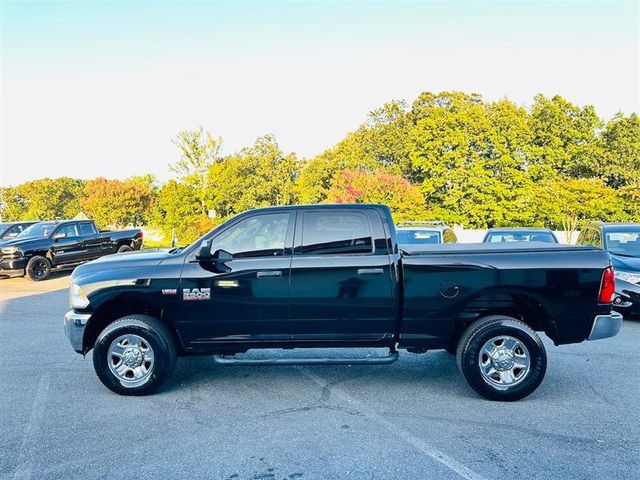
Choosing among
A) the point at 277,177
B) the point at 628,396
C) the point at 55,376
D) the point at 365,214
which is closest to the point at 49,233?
the point at 55,376

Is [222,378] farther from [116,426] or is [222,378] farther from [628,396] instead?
[628,396]

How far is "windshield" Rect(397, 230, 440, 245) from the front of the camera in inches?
432

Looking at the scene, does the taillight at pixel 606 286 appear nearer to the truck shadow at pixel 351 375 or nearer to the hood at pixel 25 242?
the truck shadow at pixel 351 375

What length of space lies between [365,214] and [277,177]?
39225 mm

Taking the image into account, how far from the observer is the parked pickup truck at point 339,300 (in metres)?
4.97

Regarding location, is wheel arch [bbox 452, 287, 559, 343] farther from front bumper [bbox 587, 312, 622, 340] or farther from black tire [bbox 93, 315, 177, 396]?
black tire [bbox 93, 315, 177, 396]

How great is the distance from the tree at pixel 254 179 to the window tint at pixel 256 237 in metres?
33.3

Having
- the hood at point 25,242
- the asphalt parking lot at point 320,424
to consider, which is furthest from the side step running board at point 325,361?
the hood at point 25,242

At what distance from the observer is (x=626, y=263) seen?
850cm

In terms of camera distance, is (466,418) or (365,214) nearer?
(466,418)

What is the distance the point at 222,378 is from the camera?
225 inches

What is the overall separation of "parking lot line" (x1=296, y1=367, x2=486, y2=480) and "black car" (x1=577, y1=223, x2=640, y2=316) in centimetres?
506

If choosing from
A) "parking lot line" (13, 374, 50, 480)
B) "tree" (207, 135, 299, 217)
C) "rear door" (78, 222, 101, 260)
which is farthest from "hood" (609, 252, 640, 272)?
"tree" (207, 135, 299, 217)

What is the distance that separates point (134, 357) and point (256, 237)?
1804mm
